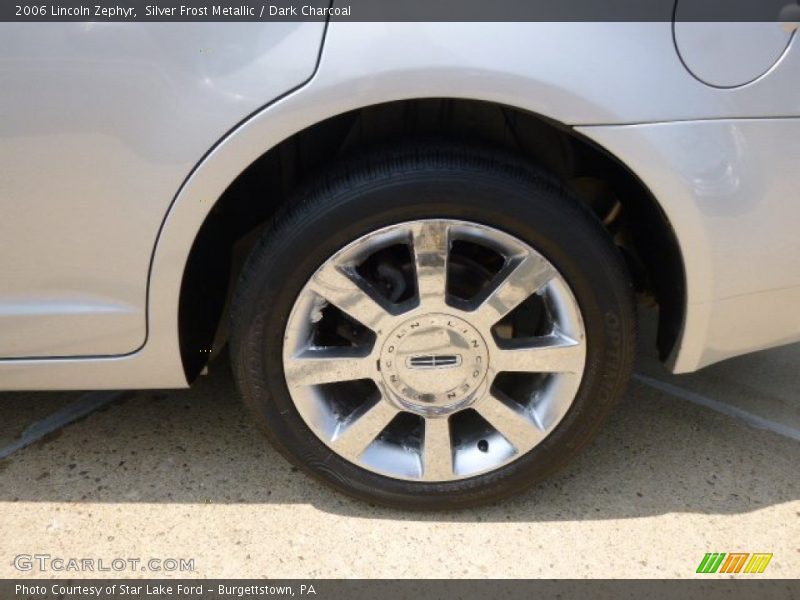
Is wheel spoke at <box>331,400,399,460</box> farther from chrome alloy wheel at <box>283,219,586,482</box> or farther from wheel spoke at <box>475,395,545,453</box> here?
wheel spoke at <box>475,395,545,453</box>

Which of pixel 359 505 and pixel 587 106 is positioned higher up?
pixel 587 106

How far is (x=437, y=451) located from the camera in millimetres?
1815

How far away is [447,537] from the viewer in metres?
1.83

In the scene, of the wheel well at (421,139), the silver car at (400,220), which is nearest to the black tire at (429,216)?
the silver car at (400,220)

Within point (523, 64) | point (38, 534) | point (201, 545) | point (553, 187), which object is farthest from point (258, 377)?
point (523, 64)

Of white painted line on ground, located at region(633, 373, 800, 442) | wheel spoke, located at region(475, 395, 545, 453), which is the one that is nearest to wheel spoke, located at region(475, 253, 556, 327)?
wheel spoke, located at region(475, 395, 545, 453)

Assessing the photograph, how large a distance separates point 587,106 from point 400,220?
1.55 ft

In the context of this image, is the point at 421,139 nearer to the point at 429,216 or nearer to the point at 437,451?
the point at 429,216

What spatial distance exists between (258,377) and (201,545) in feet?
1.54

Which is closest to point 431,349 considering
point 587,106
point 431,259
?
point 431,259

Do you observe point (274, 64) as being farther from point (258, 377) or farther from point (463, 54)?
point (258, 377)
